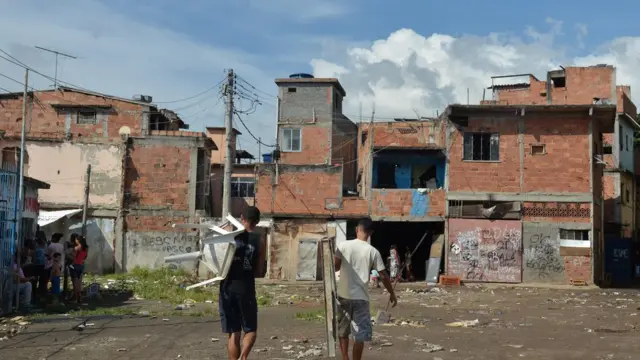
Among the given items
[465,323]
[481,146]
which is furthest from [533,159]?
[465,323]

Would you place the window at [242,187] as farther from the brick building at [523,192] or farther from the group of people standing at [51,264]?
the group of people standing at [51,264]

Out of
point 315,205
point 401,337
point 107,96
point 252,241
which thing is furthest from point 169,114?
point 252,241

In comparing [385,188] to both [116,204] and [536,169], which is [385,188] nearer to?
[536,169]

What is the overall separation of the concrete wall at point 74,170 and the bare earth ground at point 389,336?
14507 mm

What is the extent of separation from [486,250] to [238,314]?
22159mm

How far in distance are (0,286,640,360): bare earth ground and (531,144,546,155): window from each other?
11.5m

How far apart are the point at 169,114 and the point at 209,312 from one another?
22.6 meters

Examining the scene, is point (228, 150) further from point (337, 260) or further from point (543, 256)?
point (337, 260)

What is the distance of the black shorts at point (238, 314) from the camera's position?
24.1 feet

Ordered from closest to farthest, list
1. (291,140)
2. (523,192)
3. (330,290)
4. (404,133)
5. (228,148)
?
(330,290) → (228,148) → (523,192) → (404,133) → (291,140)

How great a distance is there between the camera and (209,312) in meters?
14.9

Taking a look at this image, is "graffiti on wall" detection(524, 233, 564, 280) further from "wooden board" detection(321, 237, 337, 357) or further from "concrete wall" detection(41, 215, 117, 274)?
"wooden board" detection(321, 237, 337, 357)

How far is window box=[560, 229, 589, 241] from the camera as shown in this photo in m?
28.0

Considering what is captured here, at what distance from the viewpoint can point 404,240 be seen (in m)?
33.5
